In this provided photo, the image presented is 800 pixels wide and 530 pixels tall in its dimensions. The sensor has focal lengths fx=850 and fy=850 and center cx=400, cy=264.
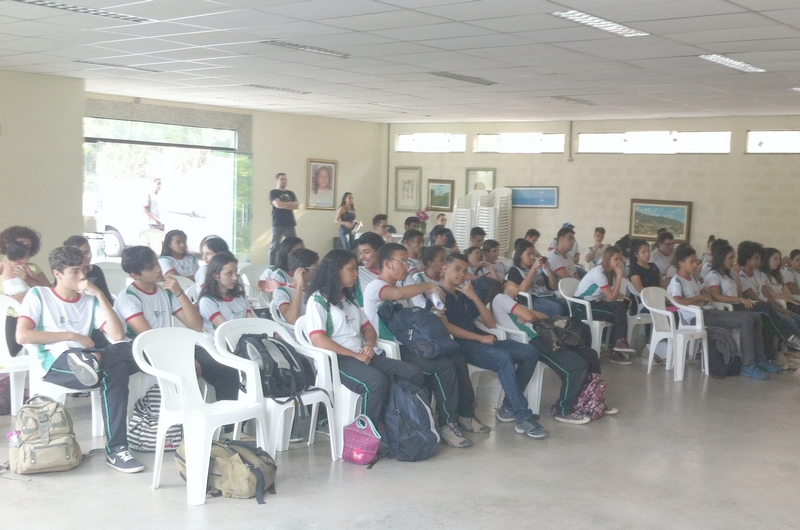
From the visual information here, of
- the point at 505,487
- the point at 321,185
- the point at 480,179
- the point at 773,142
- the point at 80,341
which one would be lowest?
the point at 505,487

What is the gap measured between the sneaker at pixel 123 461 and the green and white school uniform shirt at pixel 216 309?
0.94 meters

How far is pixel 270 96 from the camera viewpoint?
11.9 metres

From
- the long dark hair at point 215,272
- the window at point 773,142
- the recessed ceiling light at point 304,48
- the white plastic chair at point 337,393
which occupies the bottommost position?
the white plastic chair at point 337,393

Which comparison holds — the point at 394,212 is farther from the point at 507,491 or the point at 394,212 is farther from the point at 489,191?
the point at 507,491

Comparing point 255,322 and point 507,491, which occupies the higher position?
point 255,322

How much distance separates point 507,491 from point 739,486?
1.35m

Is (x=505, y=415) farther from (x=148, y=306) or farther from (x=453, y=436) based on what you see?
(x=148, y=306)

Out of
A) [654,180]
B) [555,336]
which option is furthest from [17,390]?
[654,180]

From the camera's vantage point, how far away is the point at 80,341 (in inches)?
187

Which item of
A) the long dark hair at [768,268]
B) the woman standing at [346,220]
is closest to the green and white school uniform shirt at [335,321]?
the long dark hair at [768,268]

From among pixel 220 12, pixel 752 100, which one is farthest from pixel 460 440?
pixel 752 100

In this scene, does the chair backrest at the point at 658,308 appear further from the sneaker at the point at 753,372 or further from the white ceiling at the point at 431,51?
the white ceiling at the point at 431,51

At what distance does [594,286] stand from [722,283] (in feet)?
4.55

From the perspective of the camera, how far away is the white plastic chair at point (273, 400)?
15.9 feet
